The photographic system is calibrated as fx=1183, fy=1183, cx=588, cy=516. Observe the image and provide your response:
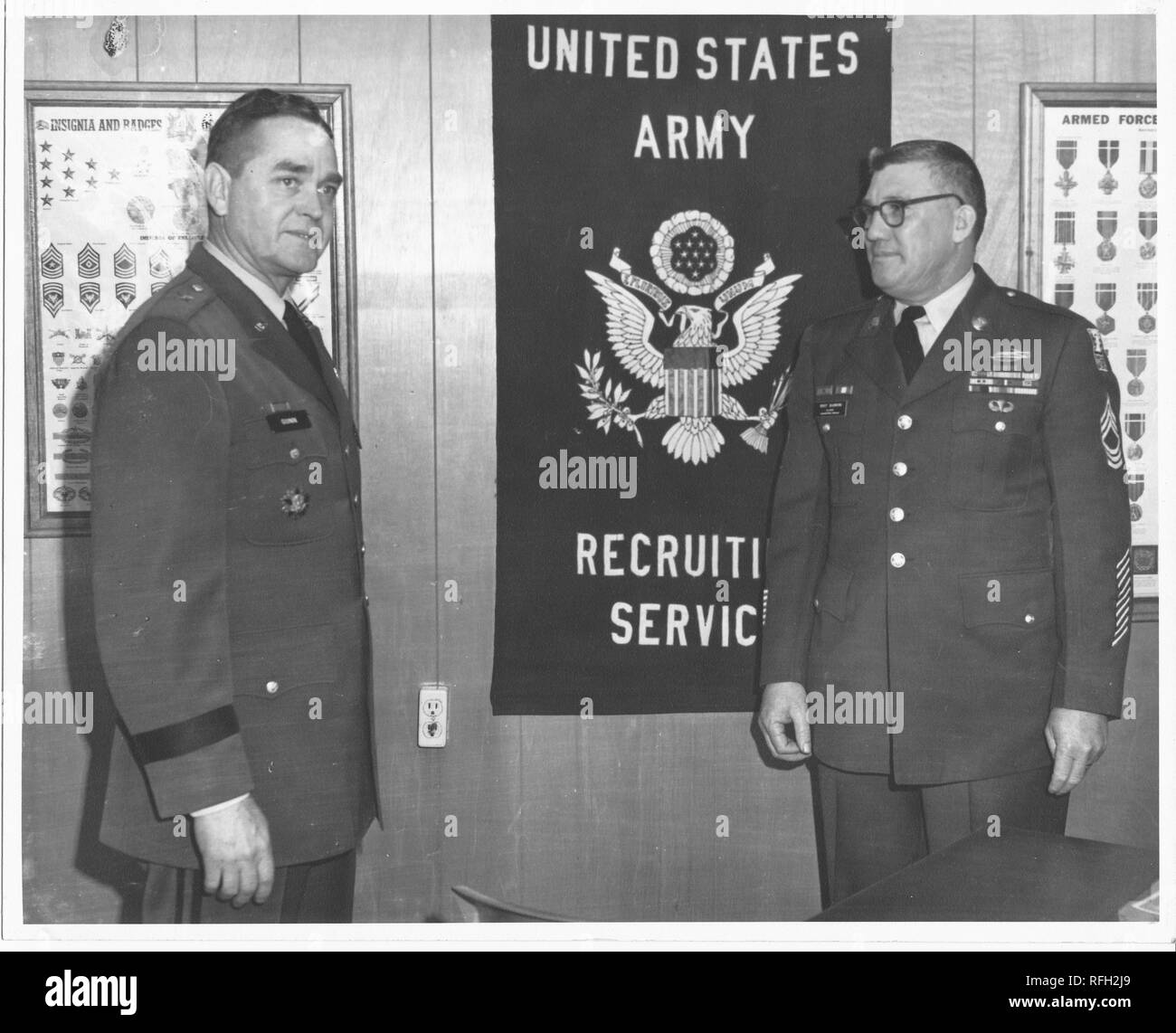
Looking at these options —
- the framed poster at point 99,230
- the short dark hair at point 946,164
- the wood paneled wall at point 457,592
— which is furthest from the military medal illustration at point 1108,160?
the framed poster at point 99,230

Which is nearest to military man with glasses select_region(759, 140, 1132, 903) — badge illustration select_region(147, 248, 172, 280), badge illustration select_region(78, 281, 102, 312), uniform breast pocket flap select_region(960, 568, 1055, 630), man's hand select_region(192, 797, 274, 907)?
uniform breast pocket flap select_region(960, 568, 1055, 630)

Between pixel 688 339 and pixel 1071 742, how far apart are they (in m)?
1.07

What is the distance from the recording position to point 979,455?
7.33ft

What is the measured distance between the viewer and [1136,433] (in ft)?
7.74

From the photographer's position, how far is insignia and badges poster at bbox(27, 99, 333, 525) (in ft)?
7.42

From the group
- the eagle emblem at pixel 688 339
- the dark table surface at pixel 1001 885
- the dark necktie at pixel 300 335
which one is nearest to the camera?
the dark table surface at pixel 1001 885

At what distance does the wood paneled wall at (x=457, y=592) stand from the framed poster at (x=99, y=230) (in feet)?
0.17

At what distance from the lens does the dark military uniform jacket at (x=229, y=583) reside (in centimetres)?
206

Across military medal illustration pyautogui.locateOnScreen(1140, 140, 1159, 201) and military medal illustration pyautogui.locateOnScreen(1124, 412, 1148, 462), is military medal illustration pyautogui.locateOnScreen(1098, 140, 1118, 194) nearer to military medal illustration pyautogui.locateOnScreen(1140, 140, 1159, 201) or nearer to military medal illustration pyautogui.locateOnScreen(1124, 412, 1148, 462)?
military medal illustration pyautogui.locateOnScreen(1140, 140, 1159, 201)

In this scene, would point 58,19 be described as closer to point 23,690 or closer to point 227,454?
point 227,454

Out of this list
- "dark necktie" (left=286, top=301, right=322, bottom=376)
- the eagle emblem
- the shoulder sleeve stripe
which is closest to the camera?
the shoulder sleeve stripe

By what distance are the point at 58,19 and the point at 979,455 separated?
1.95 m

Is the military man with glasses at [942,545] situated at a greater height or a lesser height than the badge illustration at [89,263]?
lesser

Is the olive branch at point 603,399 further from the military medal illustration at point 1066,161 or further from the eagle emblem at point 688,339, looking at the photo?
the military medal illustration at point 1066,161
